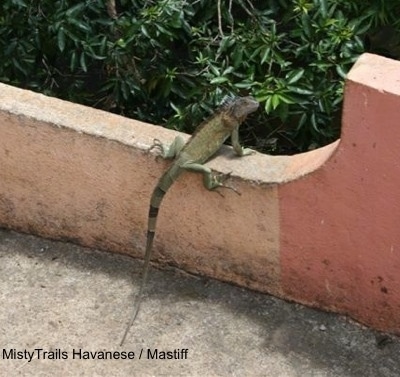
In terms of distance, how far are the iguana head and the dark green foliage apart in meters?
0.18

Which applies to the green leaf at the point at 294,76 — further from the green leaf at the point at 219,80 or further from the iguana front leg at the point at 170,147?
the iguana front leg at the point at 170,147

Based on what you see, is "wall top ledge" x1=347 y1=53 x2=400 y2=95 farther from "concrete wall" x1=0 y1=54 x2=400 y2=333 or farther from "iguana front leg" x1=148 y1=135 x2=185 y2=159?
"iguana front leg" x1=148 y1=135 x2=185 y2=159

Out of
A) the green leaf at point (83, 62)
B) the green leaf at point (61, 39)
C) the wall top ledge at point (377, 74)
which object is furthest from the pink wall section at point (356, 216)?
the green leaf at point (61, 39)

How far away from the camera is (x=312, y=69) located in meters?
4.95

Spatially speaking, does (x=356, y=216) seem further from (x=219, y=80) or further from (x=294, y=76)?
(x=219, y=80)

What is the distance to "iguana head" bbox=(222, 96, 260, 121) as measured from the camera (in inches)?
183

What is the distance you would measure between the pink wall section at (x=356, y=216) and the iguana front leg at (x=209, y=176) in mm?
281

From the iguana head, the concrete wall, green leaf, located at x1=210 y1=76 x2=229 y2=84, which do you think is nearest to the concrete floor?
the concrete wall

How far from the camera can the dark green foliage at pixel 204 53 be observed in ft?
16.1

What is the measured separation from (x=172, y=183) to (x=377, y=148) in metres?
1.06

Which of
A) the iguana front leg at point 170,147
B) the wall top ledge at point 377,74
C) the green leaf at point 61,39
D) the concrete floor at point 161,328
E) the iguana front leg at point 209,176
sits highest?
the wall top ledge at point 377,74

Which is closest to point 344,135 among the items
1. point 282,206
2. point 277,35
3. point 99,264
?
point 282,206

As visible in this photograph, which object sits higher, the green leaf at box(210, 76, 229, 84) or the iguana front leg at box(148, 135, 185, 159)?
the green leaf at box(210, 76, 229, 84)

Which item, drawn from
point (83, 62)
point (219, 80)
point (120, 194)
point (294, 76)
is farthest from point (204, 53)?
point (120, 194)
